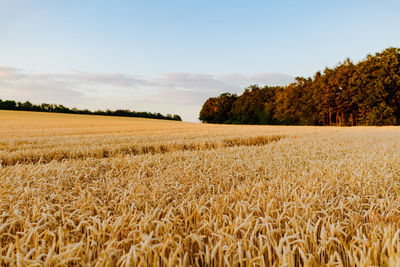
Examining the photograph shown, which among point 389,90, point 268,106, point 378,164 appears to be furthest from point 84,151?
point 268,106

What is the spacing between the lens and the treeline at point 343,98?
140 feet

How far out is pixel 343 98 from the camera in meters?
49.2

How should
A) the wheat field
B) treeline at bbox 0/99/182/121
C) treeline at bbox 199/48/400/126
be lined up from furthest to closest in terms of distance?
treeline at bbox 0/99/182/121 → treeline at bbox 199/48/400/126 → the wheat field

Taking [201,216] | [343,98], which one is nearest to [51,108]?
[343,98]

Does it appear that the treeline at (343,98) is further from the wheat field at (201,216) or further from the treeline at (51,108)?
the wheat field at (201,216)

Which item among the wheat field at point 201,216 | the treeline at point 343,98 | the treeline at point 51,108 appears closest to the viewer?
the wheat field at point 201,216

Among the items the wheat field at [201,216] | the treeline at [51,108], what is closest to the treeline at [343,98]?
the treeline at [51,108]

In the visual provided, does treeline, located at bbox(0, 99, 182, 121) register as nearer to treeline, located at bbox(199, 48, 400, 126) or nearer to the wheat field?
treeline, located at bbox(199, 48, 400, 126)

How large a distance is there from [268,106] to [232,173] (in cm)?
6866

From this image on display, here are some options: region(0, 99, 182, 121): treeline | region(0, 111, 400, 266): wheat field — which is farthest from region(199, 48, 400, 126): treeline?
region(0, 111, 400, 266): wheat field

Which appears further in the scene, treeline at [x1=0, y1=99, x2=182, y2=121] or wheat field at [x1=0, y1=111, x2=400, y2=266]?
treeline at [x1=0, y1=99, x2=182, y2=121]

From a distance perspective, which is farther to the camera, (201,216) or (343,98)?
(343,98)

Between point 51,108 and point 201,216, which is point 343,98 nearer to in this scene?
point 201,216

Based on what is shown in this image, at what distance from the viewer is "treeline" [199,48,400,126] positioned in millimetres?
42656
